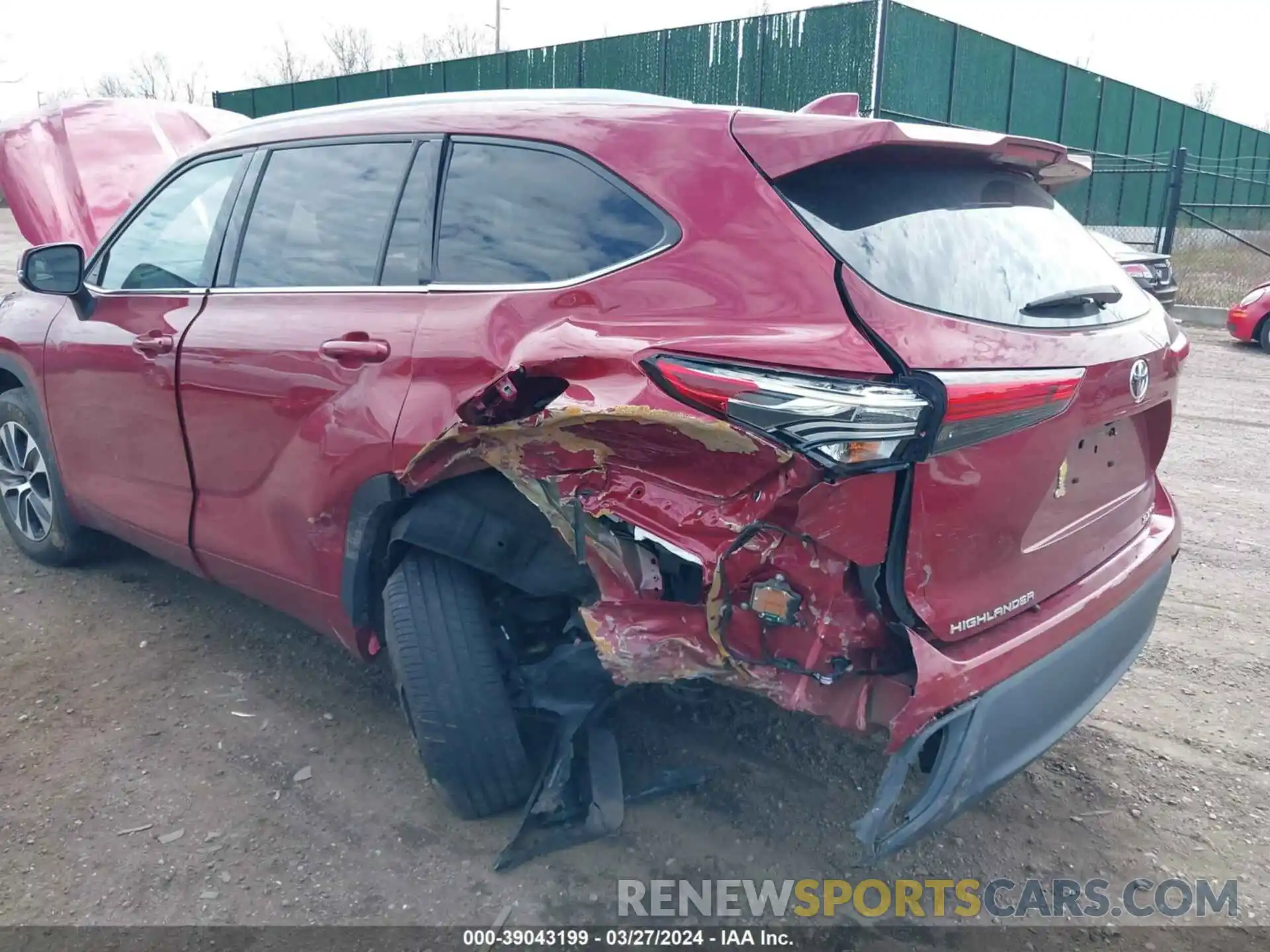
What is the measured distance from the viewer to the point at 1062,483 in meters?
2.35

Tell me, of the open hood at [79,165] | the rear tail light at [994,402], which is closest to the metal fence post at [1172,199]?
the open hood at [79,165]

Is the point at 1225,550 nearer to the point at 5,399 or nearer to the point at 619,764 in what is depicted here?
the point at 619,764

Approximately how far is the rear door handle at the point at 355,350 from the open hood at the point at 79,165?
331 centimetres

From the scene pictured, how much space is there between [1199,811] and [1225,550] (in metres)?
2.31

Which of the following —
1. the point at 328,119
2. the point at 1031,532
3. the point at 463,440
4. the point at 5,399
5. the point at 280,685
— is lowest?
the point at 280,685

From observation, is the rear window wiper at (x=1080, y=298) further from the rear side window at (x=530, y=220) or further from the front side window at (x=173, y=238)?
the front side window at (x=173, y=238)

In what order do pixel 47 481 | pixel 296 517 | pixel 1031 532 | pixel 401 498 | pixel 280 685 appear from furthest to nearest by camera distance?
pixel 47 481
pixel 280 685
pixel 296 517
pixel 401 498
pixel 1031 532

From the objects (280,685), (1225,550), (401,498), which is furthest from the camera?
(1225,550)

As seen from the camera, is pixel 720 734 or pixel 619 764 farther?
pixel 720 734

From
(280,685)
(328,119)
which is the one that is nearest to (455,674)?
(280,685)

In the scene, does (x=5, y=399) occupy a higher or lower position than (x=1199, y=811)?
higher

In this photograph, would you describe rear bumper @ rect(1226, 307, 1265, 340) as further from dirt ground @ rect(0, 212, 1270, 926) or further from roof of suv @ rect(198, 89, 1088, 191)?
roof of suv @ rect(198, 89, 1088, 191)

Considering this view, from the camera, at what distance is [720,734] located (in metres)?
3.19

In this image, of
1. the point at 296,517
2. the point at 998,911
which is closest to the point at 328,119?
the point at 296,517
